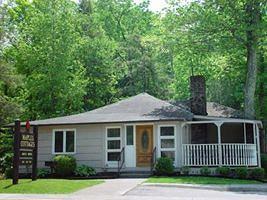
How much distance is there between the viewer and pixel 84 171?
2203cm

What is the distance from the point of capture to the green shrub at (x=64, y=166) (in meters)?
21.7

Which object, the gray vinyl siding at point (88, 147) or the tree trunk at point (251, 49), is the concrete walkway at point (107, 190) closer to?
the gray vinyl siding at point (88, 147)

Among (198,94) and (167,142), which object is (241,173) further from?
(198,94)

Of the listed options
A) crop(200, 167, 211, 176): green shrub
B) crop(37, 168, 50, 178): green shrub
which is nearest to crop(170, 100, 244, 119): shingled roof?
crop(200, 167, 211, 176): green shrub

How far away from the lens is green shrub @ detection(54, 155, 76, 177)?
21.7 meters

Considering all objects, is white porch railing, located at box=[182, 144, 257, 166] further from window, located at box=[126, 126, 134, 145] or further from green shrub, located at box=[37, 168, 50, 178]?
green shrub, located at box=[37, 168, 50, 178]

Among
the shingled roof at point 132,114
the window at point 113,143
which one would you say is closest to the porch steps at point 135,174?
the window at point 113,143

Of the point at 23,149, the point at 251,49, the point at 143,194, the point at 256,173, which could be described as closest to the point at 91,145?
the point at 23,149

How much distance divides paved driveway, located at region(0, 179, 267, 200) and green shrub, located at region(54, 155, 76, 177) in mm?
5526

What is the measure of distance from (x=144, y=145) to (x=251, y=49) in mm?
9905

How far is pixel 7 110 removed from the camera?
23.5 m

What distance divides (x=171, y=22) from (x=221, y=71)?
7509 millimetres

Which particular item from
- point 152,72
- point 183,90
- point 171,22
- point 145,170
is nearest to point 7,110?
point 145,170

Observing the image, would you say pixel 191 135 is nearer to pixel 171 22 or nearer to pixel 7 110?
pixel 171 22
